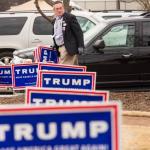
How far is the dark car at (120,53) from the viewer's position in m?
11.1

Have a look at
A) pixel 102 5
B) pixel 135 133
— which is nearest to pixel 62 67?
pixel 135 133

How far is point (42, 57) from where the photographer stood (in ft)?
36.0

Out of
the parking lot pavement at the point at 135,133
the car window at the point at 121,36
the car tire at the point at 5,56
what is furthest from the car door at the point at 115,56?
the car tire at the point at 5,56

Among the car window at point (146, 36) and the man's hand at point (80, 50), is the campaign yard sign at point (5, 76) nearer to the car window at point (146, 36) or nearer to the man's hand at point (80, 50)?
the man's hand at point (80, 50)

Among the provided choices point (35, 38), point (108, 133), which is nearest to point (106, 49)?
point (35, 38)

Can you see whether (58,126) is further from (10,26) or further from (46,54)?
(10,26)

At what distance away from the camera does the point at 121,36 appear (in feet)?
36.8

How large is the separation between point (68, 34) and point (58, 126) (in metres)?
7.66

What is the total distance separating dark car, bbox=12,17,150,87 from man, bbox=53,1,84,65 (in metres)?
0.44

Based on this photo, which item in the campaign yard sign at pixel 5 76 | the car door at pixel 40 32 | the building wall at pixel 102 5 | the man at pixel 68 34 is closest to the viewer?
the campaign yard sign at pixel 5 76

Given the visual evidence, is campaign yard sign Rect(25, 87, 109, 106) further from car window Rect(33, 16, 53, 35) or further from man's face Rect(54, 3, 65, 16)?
car window Rect(33, 16, 53, 35)

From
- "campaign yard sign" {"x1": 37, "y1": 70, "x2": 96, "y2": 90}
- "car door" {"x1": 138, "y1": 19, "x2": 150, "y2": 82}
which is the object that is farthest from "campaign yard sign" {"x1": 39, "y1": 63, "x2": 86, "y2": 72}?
"car door" {"x1": 138, "y1": 19, "x2": 150, "y2": 82}

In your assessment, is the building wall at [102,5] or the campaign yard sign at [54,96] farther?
the building wall at [102,5]

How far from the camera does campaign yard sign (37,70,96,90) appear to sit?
21.0 ft
